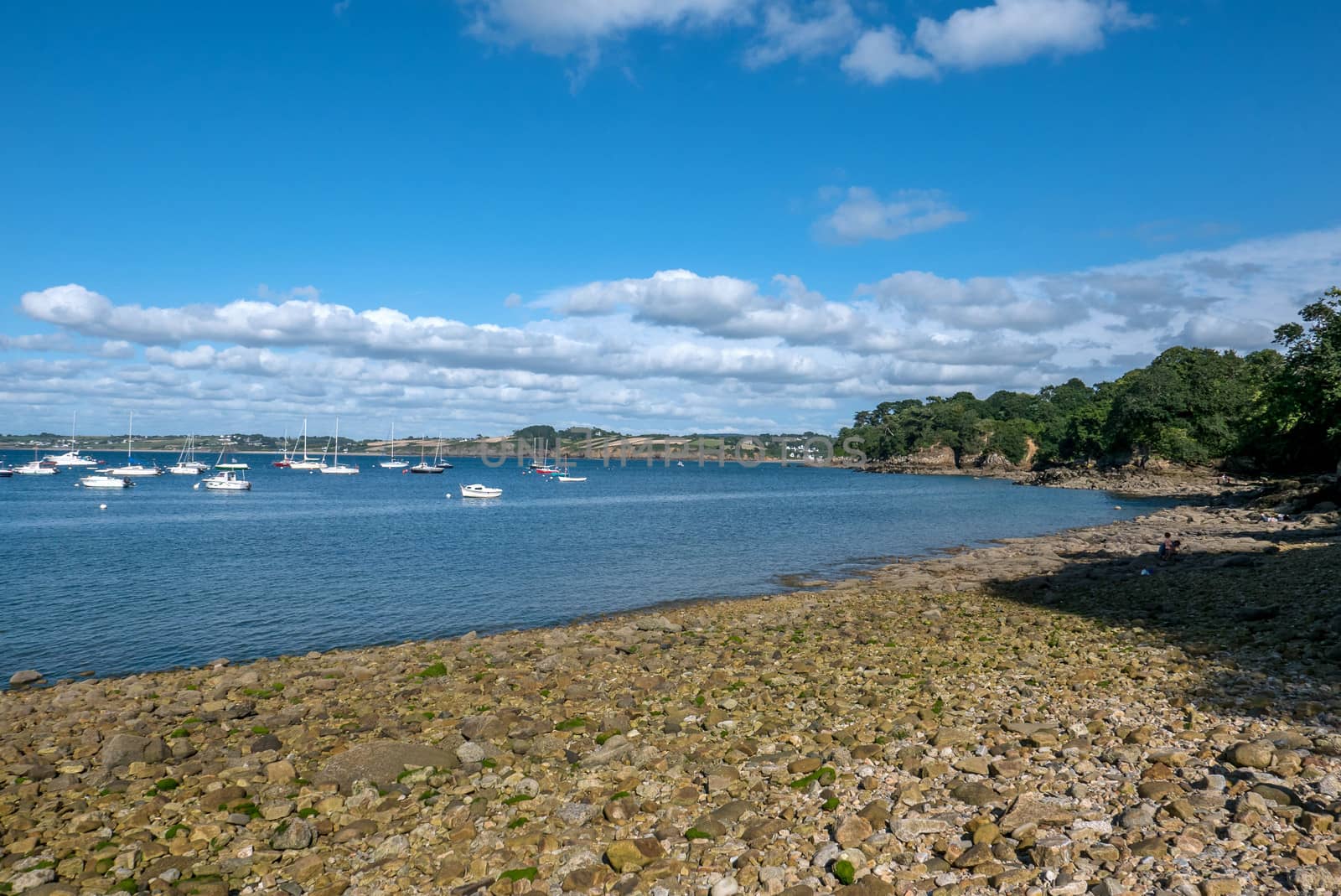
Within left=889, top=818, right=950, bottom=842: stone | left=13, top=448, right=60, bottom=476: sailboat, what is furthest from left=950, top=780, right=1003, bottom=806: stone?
left=13, top=448, right=60, bottom=476: sailboat

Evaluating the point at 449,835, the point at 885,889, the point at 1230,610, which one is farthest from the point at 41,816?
the point at 1230,610

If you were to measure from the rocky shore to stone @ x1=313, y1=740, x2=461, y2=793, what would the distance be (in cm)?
5

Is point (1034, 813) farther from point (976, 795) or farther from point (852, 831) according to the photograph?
point (852, 831)

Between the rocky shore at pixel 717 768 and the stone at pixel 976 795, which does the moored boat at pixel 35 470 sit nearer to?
the rocky shore at pixel 717 768

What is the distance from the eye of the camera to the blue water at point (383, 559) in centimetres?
2697

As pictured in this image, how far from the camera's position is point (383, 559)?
45.0 metres

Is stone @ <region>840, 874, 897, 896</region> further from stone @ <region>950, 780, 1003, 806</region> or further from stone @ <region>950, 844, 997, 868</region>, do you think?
stone @ <region>950, 780, 1003, 806</region>

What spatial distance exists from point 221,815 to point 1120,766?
41.1 feet

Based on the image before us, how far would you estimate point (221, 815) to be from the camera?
1095 centimetres

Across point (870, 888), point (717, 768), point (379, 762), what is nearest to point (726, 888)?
point (870, 888)

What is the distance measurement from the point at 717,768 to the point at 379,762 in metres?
5.37

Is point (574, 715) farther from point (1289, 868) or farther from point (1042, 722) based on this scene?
point (1289, 868)

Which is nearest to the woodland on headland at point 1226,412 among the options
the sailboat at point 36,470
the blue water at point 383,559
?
the blue water at point 383,559

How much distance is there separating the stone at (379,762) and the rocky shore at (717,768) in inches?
2.2
